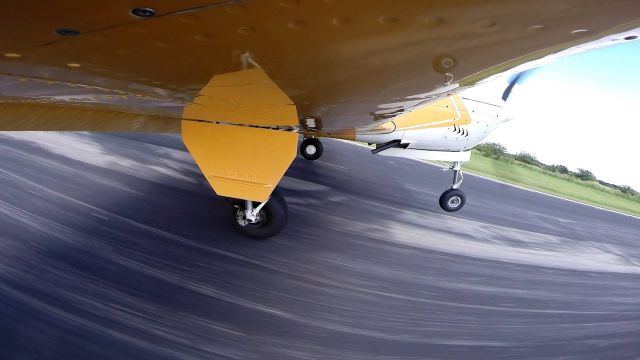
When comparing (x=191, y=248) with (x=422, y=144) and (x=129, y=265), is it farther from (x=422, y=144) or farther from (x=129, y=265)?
(x=422, y=144)

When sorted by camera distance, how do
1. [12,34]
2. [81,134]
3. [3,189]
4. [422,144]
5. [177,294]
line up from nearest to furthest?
[12,34] < [177,294] < [3,189] < [422,144] < [81,134]

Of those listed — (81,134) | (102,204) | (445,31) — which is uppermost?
(445,31)

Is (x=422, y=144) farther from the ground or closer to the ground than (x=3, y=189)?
farther from the ground

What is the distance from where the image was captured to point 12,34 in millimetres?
1093

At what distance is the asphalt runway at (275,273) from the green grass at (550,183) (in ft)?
7.53

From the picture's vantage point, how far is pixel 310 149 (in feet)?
19.7

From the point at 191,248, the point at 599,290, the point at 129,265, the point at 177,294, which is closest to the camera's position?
the point at 177,294

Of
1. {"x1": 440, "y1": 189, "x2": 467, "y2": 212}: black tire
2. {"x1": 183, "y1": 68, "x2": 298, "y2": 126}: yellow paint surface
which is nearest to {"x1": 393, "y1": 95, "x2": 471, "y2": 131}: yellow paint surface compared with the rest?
{"x1": 440, "y1": 189, "x2": 467, "y2": 212}: black tire

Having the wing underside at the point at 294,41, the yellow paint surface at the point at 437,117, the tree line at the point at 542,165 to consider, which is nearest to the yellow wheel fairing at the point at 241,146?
the wing underside at the point at 294,41

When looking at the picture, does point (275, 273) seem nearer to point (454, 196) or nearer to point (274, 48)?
point (274, 48)

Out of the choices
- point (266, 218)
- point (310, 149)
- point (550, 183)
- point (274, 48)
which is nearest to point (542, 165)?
point (550, 183)

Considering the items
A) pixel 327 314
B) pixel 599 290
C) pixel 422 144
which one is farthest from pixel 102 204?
pixel 599 290

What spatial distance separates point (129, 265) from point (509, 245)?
401cm

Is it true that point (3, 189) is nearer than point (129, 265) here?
No
